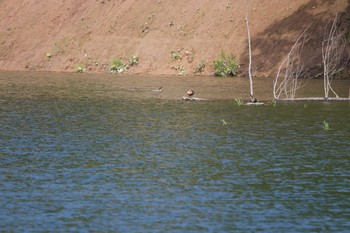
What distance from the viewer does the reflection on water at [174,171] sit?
17094mm

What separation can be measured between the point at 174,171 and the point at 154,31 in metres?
50.8

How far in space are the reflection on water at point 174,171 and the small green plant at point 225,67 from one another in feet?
83.8

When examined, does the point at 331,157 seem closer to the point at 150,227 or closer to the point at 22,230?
the point at 150,227

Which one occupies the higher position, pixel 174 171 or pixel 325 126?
pixel 325 126

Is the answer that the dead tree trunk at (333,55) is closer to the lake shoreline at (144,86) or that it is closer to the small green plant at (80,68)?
the lake shoreline at (144,86)

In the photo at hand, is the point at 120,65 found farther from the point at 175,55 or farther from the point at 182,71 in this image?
the point at 182,71

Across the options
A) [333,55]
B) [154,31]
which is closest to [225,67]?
[333,55]

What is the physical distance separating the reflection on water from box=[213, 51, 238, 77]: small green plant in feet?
83.8

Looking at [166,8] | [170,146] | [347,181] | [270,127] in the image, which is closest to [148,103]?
[270,127]

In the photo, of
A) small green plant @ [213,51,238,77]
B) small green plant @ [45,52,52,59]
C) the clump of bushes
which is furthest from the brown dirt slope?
small green plant @ [213,51,238,77]

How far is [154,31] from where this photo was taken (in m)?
72.3

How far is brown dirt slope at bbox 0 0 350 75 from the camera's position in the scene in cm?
6406

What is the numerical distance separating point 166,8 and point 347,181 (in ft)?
181

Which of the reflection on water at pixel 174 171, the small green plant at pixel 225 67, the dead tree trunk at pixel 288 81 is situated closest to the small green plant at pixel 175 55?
the small green plant at pixel 225 67
